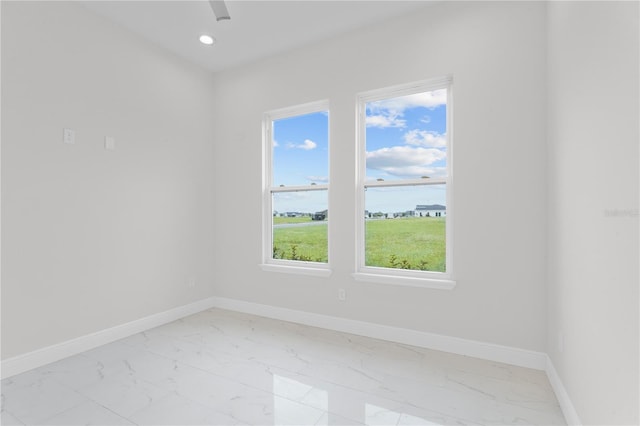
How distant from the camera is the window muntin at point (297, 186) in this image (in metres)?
3.49

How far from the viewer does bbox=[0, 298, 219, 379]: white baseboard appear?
92.1 inches

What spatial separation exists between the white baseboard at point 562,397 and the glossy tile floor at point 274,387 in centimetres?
5

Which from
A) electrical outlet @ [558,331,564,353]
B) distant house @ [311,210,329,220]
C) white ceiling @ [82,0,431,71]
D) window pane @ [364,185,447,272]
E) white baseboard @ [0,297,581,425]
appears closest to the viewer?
electrical outlet @ [558,331,564,353]

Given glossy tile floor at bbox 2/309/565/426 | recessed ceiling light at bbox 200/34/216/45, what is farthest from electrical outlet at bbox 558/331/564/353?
recessed ceiling light at bbox 200/34/216/45

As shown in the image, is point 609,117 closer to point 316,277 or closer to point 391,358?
point 391,358

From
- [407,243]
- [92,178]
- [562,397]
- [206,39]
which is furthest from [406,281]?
[206,39]

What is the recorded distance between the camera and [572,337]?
5.83 ft

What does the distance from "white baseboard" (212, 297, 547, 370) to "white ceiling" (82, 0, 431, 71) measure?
292cm

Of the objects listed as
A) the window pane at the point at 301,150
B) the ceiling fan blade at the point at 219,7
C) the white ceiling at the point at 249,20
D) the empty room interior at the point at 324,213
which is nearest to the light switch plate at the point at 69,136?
the empty room interior at the point at 324,213

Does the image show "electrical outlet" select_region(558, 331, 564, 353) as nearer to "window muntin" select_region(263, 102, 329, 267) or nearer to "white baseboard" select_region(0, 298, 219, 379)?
"window muntin" select_region(263, 102, 329, 267)

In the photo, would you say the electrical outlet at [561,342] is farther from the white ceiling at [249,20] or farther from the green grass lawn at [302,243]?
the white ceiling at [249,20]

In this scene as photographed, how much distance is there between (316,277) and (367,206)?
94 cm

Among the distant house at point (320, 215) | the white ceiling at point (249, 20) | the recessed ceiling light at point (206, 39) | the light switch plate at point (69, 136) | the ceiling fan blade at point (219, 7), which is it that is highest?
the white ceiling at point (249, 20)

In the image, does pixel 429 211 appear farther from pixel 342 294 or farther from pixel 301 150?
pixel 301 150
